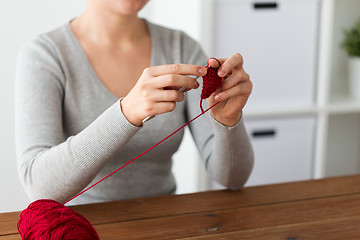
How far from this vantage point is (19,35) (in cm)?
192

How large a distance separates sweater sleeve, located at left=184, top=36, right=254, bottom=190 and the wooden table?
5 cm

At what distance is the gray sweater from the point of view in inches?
38.2

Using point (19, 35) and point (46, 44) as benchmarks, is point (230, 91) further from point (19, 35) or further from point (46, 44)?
point (19, 35)

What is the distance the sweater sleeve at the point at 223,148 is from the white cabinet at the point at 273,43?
2.19 ft

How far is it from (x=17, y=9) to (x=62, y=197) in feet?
3.72

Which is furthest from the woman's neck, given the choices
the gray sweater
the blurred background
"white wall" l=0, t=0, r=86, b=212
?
"white wall" l=0, t=0, r=86, b=212

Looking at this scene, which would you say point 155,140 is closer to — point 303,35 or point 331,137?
point 303,35

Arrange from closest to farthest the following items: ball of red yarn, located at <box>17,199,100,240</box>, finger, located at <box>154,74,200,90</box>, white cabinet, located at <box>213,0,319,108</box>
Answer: ball of red yarn, located at <box>17,199,100,240</box>, finger, located at <box>154,74,200,90</box>, white cabinet, located at <box>213,0,319,108</box>

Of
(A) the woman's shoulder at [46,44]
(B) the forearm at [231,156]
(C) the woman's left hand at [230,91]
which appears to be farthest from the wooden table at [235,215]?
(A) the woman's shoulder at [46,44]

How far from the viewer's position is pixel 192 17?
1.90 m

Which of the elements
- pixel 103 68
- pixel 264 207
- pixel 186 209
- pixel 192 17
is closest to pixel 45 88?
pixel 103 68

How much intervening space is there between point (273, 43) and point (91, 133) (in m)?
1.18

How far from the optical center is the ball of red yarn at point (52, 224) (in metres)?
0.74

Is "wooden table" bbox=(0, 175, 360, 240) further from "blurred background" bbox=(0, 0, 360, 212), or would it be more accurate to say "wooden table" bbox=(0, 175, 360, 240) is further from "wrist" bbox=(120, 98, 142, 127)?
"blurred background" bbox=(0, 0, 360, 212)
